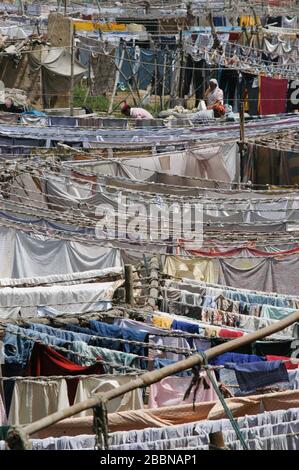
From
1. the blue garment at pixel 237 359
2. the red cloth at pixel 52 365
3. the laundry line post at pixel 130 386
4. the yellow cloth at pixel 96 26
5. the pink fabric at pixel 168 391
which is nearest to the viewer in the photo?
the laundry line post at pixel 130 386

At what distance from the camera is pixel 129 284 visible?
405 inches

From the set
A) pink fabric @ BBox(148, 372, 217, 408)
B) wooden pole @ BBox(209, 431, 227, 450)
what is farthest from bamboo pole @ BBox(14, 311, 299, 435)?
pink fabric @ BBox(148, 372, 217, 408)

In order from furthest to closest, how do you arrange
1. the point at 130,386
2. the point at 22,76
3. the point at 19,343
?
the point at 22,76, the point at 19,343, the point at 130,386

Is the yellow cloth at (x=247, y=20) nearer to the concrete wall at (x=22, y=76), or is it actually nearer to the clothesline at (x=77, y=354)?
the concrete wall at (x=22, y=76)

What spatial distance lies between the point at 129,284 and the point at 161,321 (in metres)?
0.49

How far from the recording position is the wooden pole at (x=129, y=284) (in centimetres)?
1022

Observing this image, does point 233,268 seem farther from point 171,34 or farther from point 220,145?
point 171,34

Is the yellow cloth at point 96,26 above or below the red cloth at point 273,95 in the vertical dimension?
above

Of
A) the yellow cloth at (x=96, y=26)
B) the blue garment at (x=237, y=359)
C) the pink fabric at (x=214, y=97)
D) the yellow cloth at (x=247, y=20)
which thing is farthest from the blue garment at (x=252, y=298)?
the yellow cloth at (x=247, y=20)

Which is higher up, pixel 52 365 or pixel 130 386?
pixel 130 386

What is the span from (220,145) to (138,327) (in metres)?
9.43

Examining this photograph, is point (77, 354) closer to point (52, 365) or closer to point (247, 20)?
point (52, 365)

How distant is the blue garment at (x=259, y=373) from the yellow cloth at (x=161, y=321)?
1912 millimetres

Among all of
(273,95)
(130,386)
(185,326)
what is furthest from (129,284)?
(273,95)
